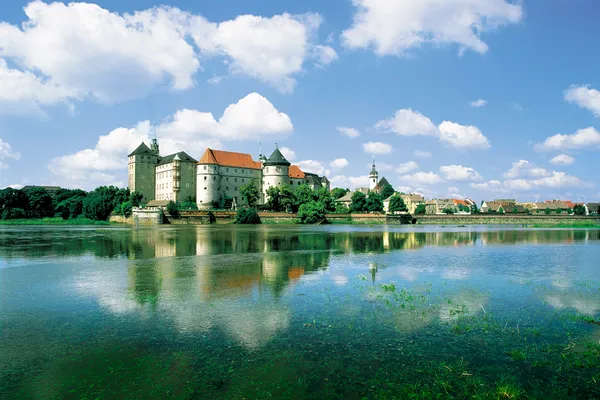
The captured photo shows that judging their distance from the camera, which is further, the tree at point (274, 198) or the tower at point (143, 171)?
the tower at point (143, 171)

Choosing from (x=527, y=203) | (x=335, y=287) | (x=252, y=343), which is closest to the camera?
(x=252, y=343)

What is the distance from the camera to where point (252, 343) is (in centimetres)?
897

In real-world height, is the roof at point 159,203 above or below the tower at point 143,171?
below

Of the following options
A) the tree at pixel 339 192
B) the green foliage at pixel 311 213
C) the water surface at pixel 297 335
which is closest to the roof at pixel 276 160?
the green foliage at pixel 311 213

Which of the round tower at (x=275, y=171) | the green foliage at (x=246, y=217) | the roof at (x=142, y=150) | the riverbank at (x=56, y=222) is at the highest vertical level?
the roof at (x=142, y=150)

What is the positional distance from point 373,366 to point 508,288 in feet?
33.3

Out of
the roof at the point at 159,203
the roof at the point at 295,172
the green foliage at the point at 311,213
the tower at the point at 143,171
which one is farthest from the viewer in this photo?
the roof at the point at 295,172

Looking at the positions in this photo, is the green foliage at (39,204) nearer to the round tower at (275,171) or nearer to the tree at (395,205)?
the round tower at (275,171)

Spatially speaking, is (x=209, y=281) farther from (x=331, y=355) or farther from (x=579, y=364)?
(x=579, y=364)

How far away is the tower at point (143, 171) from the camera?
119m

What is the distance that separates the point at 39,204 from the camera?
4528 inches

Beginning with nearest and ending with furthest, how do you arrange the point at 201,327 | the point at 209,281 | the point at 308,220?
the point at 201,327
the point at 209,281
the point at 308,220

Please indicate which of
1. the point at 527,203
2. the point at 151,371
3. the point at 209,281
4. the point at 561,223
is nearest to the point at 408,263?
the point at 209,281

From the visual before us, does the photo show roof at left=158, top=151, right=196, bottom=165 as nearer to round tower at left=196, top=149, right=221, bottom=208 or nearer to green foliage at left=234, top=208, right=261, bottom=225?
round tower at left=196, top=149, right=221, bottom=208
